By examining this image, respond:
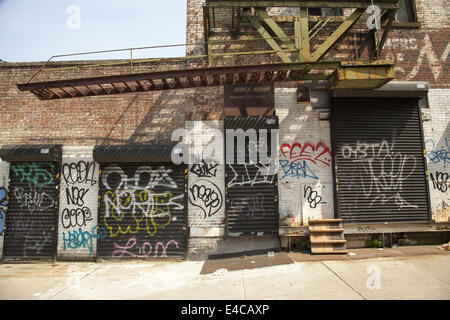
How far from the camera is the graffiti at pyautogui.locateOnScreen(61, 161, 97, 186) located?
311 inches

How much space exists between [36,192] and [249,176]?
6.07 m

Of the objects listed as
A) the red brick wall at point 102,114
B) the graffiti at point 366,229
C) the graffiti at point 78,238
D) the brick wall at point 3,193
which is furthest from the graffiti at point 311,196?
the brick wall at point 3,193

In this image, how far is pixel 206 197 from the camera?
7.72m

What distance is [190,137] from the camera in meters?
7.99

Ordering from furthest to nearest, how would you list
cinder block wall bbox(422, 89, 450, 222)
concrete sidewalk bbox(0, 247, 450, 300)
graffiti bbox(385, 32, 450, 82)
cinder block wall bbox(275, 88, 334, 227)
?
graffiti bbox(385, 32, 450, 82) → cinder block wall bbox(422, 89, 450, 222) → cinder block wall bbox(275, 88, 334, 227) → concrete sidewalk bbox(0, 247, 450, 300)

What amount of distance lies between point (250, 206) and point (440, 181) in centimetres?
564

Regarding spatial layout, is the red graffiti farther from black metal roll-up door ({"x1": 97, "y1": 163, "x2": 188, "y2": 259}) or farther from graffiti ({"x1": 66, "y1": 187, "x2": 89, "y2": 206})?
graffiti ({"x1": 66, "y1": 187, "x2": 89, "y2": 206})

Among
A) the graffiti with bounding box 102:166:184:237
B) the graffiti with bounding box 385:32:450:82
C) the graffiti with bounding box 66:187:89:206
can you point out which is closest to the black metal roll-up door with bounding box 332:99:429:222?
the graffiti with bounding box 385:32:450:82

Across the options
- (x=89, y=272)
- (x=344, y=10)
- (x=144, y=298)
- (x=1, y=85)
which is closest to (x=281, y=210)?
(x=144, y=298)

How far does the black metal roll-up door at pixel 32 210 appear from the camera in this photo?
7.64 m

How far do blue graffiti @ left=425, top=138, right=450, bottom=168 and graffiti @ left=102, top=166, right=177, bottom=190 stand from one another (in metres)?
7.48

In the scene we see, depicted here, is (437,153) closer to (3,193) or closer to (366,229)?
(366,229)

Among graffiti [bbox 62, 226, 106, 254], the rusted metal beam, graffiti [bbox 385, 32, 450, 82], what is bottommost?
graffiti [bbox 62, 226, 106, 254]
